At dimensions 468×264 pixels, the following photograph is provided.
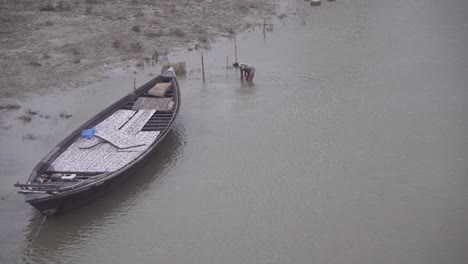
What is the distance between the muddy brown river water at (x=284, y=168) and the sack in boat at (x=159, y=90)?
1.15m

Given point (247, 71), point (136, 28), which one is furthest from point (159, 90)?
point (136, 28)

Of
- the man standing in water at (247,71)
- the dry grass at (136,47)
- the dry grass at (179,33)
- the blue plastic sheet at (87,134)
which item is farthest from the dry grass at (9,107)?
the dry grass at (179,33)

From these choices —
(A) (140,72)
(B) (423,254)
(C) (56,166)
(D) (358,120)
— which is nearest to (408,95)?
(D) (358,120)

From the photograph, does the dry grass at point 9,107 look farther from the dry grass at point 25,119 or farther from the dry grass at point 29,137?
the dry grass at point 29,137

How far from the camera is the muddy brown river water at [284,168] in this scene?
13008 millimetres

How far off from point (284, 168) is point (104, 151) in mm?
5580

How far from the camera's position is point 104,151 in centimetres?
1545

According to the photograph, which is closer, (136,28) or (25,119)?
(25,119)

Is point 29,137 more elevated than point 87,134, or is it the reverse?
point 87,134

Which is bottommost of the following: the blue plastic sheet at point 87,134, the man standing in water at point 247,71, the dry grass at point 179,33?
the blue plastic sheet at point 87,134

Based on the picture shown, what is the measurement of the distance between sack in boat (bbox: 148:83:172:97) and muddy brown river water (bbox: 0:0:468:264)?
1148 millimetres

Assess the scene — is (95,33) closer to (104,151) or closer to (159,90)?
(159,90)

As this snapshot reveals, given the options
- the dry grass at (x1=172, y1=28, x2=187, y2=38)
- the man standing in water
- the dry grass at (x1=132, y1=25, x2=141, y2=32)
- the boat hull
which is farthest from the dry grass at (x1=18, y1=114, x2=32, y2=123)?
the dry grass at (x1=172, y1=28, x2=187, y2=38)

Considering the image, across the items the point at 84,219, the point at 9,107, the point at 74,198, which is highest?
the point at 9,107
